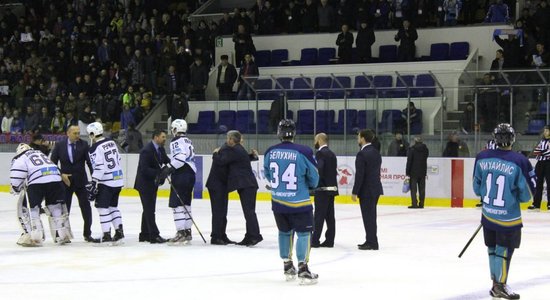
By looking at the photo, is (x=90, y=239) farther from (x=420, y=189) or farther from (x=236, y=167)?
(x=420, y=189)

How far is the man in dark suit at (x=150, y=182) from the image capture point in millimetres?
14359

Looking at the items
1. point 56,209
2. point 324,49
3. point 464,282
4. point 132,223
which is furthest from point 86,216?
point 324,49

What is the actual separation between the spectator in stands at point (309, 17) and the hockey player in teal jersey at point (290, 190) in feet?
64.2

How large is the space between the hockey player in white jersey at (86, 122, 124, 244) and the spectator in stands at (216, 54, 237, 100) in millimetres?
13715

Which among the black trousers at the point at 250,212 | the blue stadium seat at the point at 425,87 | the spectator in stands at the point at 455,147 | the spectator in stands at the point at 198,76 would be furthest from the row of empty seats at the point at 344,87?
the black trousers at the point at 250,212

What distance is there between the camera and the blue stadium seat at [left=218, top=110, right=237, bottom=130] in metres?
24.9

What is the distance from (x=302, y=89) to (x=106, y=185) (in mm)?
10608

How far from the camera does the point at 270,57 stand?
30500 millimetres

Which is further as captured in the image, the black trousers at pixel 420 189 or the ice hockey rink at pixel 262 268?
the black trousers at pixel 420 189

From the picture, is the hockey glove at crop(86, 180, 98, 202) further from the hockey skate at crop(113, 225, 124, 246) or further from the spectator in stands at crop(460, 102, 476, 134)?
the spectator in stands at crop(460, 102, 476, 134)

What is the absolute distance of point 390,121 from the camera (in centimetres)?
2303

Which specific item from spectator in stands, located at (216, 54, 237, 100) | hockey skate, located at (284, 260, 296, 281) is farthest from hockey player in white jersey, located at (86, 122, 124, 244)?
spectator in stands, located at (216, 54, 237, 100)

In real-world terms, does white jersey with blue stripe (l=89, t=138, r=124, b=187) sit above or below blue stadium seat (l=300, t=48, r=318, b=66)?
below

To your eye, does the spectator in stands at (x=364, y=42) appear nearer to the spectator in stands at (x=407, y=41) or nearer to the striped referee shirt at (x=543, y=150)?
the spectator in stands at (x=407, y=41)
